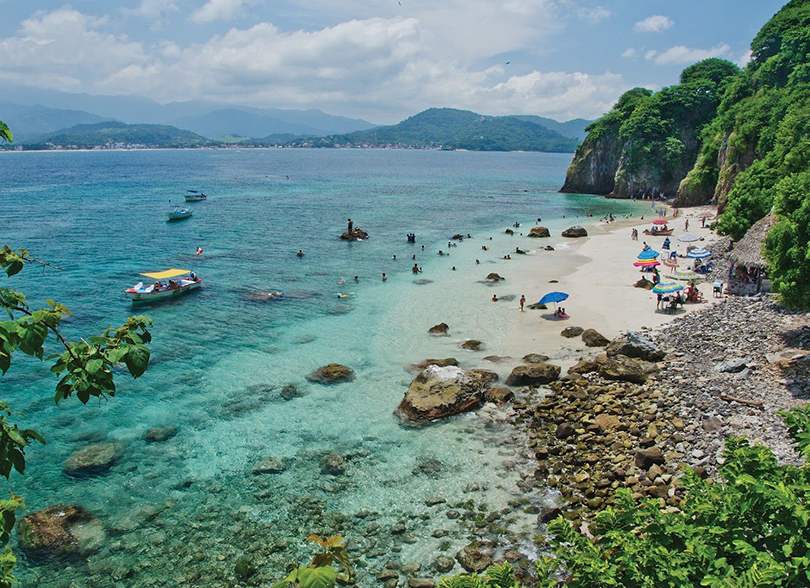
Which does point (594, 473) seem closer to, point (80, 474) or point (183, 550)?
point (183, 550)

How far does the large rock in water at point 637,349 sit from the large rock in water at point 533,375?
3688 millimetres

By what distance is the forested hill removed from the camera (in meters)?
23.3

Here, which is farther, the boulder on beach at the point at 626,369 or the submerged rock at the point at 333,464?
the boulder on beach at the point at 626,369

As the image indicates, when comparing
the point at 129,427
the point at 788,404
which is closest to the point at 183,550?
the point at 129,427

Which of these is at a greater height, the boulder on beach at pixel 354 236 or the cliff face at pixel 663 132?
the cliff face at pixel 663 132

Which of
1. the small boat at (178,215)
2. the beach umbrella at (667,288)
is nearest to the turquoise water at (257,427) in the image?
the beach umbrella at (667,288)

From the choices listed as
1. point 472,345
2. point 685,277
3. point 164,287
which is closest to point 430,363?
point 472,345

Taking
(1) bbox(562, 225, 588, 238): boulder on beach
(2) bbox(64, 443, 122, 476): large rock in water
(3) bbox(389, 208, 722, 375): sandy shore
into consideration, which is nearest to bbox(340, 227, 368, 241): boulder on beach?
(3) bbox(389, 208, 722, 375): sandy shore

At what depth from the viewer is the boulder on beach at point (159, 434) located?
22.9m

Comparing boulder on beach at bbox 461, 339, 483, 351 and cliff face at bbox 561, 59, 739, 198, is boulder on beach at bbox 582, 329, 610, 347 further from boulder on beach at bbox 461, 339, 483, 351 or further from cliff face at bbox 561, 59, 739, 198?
cliff face at bbox 561, 59, 739, 198

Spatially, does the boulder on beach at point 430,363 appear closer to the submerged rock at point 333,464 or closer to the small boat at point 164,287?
the submerged rock at point 333,464

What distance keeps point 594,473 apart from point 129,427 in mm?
19783

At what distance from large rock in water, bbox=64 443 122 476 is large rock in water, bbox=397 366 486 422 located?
39.6 feet

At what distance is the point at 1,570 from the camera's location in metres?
5.68
